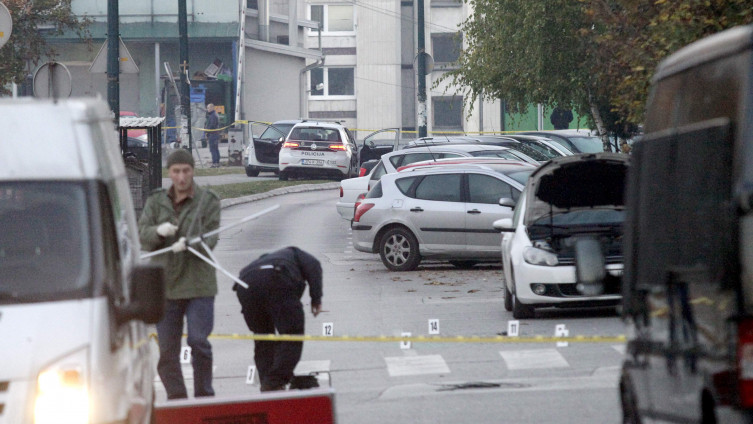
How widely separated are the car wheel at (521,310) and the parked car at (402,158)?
35.2 ft

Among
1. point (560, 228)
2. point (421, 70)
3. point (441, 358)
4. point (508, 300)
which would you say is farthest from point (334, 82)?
point (441, 358)

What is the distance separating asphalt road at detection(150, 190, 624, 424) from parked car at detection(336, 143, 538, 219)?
526 cm

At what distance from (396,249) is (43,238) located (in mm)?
13999

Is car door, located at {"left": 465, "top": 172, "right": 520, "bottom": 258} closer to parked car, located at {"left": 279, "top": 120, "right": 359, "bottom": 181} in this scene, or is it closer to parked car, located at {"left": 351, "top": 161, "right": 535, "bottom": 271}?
parked car, located at {"left": 351, "top": 161, "right": 535, "bottom": 271}

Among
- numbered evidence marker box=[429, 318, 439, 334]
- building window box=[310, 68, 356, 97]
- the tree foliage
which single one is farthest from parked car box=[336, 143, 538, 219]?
building window box=[310, 68, 356, 97]

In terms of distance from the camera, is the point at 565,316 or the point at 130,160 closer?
the point at 565,316

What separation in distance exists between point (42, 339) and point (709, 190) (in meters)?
2.60

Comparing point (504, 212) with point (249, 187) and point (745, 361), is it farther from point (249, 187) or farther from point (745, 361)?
point (249, 187)

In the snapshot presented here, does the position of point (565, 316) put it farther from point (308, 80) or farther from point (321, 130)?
point (308, 80)

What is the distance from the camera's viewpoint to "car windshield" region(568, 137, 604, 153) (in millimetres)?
32844

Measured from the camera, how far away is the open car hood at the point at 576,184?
1481 cm

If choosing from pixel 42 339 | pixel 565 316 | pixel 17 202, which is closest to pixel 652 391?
pixel 42 339

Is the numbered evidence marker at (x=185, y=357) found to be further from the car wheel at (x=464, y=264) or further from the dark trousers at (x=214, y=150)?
the dark trousers at (x=214, y=150)

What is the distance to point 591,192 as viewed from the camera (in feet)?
49.9
